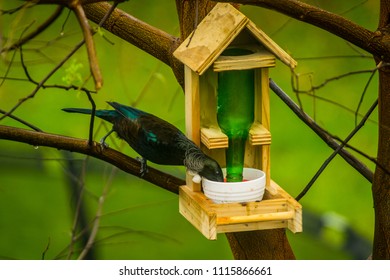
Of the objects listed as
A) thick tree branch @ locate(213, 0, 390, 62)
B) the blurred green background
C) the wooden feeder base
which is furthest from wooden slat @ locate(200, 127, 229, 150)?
the blurred green background

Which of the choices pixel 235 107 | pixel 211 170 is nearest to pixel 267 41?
pixel 235 107

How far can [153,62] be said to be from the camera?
17.7ft

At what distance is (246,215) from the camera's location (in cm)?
237

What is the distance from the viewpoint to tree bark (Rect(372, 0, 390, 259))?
8.72 ft

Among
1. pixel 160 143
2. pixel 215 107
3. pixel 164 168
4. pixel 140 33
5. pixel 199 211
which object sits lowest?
pixel 164 168

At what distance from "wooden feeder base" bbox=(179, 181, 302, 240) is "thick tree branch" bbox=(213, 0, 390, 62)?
47 cm

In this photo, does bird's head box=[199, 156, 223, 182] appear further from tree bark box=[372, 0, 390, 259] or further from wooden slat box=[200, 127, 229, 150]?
tree bark box=[372, 0, 390, 259]

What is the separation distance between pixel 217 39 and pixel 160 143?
37 centimetres

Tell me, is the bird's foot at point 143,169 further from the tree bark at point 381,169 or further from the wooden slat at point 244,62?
the tree bark at point 381,169

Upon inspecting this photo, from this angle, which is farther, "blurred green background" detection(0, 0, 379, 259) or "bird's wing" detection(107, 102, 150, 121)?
"blurred green background" detection(0, 0, 379, 259)

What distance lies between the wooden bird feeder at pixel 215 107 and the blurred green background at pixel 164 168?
2.04m

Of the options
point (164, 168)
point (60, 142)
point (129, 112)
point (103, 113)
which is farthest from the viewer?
point (164, 168)

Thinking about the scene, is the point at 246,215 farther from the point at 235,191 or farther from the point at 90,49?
the point at 90,49

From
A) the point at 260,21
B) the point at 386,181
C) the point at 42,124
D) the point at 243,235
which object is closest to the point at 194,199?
the point at 243,235
